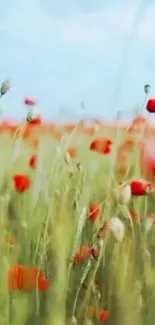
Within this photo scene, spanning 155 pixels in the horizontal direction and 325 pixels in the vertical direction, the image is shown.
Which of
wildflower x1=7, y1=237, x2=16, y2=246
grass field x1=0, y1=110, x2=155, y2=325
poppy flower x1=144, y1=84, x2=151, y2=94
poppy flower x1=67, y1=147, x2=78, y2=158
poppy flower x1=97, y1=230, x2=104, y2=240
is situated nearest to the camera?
grass field x1=0, y1=110, x2=155, y2=325

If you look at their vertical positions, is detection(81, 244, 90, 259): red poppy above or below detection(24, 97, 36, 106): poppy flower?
below

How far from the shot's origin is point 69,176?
1.39 meters

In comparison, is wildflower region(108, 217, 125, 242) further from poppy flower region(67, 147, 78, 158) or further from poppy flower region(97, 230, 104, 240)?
poppy flower region(67, 147, 78, 158)

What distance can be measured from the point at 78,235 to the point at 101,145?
1.00 ft

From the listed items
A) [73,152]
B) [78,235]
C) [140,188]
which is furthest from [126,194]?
[73,152]

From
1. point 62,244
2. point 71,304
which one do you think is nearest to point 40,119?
point 71,304

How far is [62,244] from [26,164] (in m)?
0.73

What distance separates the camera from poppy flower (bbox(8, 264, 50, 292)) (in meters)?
1.07

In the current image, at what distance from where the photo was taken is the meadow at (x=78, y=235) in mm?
987

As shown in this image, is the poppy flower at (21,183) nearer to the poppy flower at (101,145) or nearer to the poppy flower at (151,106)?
the poppy flower at (101,145)

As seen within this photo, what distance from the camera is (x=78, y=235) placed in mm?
982

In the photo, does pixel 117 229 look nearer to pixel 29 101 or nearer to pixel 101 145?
pixel 101 145

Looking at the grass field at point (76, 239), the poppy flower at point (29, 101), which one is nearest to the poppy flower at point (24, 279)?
the grass field at point (76, 239)

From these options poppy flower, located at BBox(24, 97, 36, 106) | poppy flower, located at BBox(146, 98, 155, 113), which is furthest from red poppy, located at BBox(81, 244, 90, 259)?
poppy flower, located at BBox(24, 97, 36, 106)
